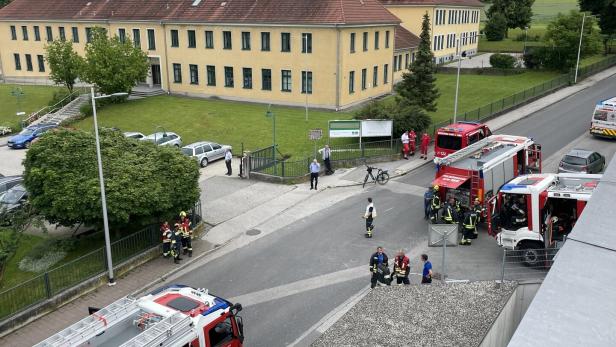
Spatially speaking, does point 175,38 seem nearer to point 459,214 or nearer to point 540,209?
point 459,214

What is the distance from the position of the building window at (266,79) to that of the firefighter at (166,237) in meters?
27.0

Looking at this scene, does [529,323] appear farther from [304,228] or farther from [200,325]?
[304,228]

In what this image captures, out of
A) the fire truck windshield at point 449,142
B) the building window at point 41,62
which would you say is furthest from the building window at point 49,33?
the fire truck windshield at point 449,142

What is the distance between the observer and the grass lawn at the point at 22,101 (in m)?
46.4

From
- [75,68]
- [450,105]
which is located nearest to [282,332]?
[450,105]

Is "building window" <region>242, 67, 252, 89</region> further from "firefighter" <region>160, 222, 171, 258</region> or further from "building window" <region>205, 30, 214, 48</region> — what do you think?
"firefighter" <region>160, 222, 171, 258</region>

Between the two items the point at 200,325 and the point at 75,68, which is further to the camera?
the point at 75,68

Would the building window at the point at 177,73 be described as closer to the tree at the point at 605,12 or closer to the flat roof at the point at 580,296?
the flat roof at the point at 580,296

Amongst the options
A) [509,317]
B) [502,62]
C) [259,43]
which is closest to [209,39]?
[259,43]

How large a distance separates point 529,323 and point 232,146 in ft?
95.8

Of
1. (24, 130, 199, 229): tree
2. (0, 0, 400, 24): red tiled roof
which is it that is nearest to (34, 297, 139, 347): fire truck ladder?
(24, 130, 199, 229): tree

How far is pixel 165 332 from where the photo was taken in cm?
1030

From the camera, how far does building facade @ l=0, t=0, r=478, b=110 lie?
1626 inches

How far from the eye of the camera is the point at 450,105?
145ft
